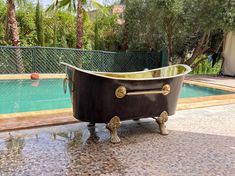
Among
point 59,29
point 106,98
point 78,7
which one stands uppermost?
point 78,7

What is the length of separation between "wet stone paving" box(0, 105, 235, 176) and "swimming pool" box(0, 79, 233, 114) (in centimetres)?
235

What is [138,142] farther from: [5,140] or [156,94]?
[5,140]

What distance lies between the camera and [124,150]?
3.07m

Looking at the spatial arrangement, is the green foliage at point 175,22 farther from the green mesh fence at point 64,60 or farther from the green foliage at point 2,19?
the green foliage at point 2,19

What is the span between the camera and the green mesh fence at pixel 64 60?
952 cm

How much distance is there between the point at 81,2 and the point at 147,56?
374 cm

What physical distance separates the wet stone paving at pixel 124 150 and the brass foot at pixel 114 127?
90 millimetres

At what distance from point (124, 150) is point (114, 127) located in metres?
0.33

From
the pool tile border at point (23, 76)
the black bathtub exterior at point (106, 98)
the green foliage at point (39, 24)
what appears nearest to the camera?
the black bathtub exterior at point (106, 98)

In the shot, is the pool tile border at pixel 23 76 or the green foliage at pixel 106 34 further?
the green foliage at pixel 106 34

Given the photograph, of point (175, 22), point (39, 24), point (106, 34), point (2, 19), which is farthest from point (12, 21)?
point (175, 22)

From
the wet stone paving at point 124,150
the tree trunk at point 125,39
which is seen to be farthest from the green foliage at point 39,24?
the wet stone paving at point 124,150

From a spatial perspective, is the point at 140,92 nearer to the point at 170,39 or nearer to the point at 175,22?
the point at 175,22

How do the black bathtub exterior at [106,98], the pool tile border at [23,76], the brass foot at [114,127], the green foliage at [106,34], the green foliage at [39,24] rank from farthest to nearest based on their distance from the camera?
the green foliage at [106,34] < the green foliage at [39,24] < the pool tile border at [23,76] < the brass foot at [114,127] < the black bathtub exterior at [106,98]
